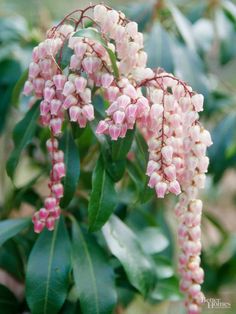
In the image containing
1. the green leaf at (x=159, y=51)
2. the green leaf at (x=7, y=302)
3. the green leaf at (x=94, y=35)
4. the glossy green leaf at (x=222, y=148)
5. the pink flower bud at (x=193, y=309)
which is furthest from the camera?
the glossy green leaf at (x=222, y=148)

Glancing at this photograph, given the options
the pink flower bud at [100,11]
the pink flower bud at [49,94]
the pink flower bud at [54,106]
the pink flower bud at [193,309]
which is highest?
the pink flower bud at [100,11]

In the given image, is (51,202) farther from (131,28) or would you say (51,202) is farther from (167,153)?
(131,28)

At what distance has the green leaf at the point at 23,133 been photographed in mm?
1346

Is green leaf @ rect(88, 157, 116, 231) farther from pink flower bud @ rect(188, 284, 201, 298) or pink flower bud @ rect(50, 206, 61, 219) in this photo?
pink flower bud @ rect(188, 284, 201, 298)

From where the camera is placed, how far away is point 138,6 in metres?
2.13

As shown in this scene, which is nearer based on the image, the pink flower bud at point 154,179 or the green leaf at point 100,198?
the pink flower bud at point 154,179

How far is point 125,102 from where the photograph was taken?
1.12 m

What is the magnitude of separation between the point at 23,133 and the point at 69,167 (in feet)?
0.50

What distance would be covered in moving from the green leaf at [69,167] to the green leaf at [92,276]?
0.54 feet

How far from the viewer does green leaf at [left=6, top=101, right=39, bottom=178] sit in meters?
1.35

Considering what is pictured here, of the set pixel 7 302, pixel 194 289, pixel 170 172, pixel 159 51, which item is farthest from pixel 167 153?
pixel 159 51

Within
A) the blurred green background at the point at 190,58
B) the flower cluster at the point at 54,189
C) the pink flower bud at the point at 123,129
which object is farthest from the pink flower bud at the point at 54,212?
the blurred green background at the point at 190,58

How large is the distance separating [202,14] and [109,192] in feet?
3.80

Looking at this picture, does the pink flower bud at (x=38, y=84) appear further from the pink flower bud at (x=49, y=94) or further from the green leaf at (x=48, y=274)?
the green leaf at (x=48, y=274)
